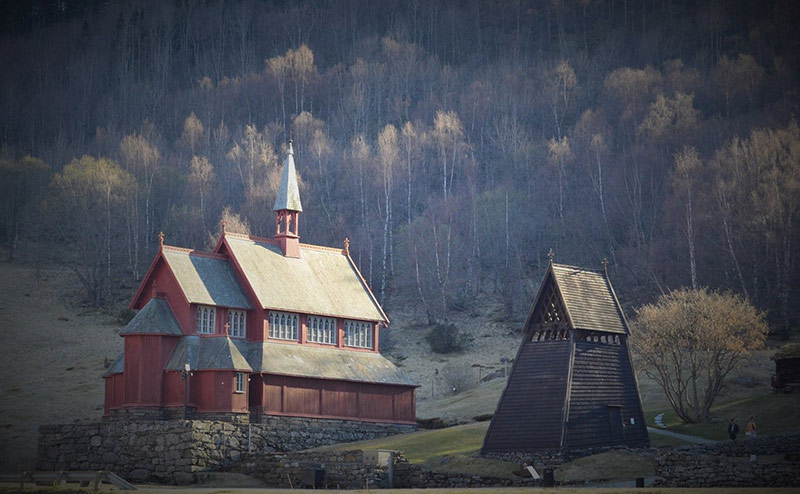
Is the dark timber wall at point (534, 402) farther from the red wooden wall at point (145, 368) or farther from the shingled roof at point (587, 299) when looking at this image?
the red wooden wall at point (145, 368)

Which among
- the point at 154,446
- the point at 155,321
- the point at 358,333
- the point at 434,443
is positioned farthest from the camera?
the point at 358,333

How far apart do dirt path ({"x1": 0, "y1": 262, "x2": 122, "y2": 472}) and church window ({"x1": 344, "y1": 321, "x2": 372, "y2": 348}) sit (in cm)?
1946

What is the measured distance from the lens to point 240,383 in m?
62.8

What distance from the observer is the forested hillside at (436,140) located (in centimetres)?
9731

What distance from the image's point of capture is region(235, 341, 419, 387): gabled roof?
65.1 metres

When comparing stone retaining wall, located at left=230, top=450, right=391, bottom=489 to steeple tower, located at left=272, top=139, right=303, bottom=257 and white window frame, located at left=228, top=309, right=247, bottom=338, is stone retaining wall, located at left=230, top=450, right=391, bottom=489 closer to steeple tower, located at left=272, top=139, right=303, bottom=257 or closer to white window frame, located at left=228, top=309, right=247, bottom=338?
white window frame, located at left=228, top=309, right=247, bottom=338

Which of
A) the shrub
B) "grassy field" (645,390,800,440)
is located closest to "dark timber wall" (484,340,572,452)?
"grassy field" (645,390,800,440)

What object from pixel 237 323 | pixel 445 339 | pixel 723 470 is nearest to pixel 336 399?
pixel 237 323

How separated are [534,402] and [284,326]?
20114mm

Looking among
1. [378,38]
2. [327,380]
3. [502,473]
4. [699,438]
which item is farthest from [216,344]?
[378,38]

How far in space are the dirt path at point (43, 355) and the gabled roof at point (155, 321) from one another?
10397 mm

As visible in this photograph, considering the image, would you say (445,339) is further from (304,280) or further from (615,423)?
(615,423)

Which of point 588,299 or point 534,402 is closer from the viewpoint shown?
point 534,402

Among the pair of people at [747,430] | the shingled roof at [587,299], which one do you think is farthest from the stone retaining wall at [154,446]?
the pair of people at [747,430]
